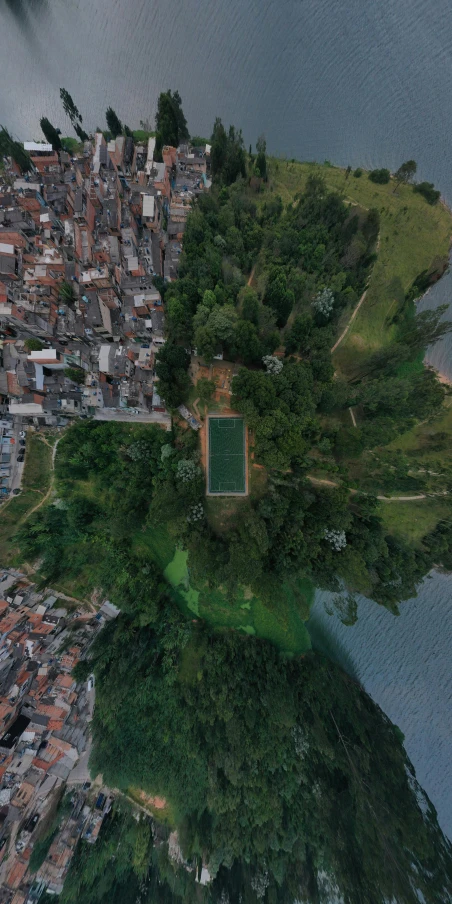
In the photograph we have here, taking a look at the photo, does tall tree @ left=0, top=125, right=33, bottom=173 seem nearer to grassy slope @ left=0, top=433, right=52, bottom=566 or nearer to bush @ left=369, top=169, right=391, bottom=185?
grassy slope @ left=0, top=433, right=52, bottom=566

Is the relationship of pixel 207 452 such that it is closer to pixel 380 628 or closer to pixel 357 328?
pixel 357 328

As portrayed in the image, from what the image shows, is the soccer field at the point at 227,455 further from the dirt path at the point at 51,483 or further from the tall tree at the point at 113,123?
the tall tree at the point at 113,123

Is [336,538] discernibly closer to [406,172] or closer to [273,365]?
[273,365]

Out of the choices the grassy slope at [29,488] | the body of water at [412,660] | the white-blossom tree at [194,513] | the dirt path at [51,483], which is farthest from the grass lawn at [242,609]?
the grassy slope at [29,488]

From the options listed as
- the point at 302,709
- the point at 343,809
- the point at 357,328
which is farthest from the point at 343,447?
the point at 343,809

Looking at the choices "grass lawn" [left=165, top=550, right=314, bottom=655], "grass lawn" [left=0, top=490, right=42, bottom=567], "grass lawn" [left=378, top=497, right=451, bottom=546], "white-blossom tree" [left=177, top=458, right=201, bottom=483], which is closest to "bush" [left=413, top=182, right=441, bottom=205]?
"grass lawn" [left=378, top=497, right=451, bottom=546]

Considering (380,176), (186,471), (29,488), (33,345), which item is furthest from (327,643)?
(380,176)
